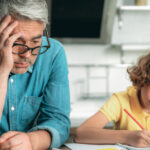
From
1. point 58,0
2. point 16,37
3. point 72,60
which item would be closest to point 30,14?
point 16,37

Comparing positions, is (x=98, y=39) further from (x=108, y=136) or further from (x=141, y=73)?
(x=108, y=136)

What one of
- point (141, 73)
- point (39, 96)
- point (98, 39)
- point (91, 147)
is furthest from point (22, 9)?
point (98, 39)

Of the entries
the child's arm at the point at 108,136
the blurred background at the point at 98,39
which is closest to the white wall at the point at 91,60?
the blurred background at the point at 98,39

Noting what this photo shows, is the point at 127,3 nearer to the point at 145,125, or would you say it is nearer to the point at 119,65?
the point at 119,65

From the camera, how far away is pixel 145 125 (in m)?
1.27

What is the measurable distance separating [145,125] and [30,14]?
73cm

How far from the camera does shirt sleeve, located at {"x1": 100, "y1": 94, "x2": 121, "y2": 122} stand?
1.28m

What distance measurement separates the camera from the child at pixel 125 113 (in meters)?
1.12

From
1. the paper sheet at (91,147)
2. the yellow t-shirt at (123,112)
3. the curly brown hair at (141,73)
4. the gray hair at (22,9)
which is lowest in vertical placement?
the paper sheet at (91,147)

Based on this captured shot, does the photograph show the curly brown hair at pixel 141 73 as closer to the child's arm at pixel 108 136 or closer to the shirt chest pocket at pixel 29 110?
the child's arm at pixel 108 136

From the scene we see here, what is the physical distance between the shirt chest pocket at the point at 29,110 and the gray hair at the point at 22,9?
35 cm

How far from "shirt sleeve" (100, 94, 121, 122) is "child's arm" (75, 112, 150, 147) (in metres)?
0.09

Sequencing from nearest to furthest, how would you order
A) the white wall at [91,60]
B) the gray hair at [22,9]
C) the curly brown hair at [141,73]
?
the gray hair at [22,9] → the curly brown hair at [141,73] → the white wall at [91,60]

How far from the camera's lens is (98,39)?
8.21 ft
